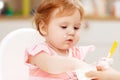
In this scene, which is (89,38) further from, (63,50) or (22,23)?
(63,50)

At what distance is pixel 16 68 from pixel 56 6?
1.08ft

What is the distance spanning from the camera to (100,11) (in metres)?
2.58

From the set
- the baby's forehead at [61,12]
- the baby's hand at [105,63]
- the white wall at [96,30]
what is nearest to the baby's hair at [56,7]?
the baby's forehead at [61,12]

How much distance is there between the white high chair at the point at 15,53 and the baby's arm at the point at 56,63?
0.23m

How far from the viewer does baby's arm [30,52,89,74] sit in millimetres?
809

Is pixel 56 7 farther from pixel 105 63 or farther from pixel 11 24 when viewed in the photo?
pixel 11 24

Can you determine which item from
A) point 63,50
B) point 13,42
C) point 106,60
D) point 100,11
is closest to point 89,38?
point 100,11

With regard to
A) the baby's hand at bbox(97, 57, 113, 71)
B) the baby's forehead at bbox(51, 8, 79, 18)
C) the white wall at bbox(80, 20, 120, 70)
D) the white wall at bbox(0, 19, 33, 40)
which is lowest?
the baby's hand at bbox(97, 57, 113, 71)

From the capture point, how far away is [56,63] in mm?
843

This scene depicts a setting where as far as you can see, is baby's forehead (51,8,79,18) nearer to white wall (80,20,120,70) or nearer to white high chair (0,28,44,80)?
white high chair (0,28,44,80)

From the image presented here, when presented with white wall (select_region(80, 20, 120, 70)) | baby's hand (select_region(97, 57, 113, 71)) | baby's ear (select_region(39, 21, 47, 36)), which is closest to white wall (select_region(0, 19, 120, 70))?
white wall (select_region(80, 20, 120, 70))

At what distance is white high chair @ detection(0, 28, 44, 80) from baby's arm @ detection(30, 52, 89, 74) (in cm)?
23

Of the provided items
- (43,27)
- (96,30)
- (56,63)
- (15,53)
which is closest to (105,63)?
(56,63)

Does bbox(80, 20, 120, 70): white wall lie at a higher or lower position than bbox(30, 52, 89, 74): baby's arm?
higher
